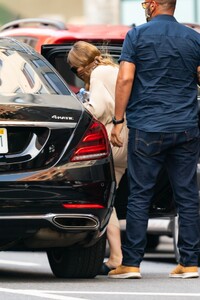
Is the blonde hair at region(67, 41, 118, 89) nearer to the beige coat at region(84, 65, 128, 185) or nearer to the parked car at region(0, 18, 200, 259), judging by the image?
the beige coat at region(84, 65, 128, 185)

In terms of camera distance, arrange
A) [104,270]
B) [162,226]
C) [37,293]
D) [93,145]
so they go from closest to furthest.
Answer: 1. [37,293]
2. [93,145]
3. [104,270]
4. [162,226]

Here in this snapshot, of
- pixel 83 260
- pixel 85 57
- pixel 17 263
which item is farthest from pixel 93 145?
pixel 17 263

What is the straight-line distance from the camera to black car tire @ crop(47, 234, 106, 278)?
9359 mm

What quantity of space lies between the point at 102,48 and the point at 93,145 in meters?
1.73

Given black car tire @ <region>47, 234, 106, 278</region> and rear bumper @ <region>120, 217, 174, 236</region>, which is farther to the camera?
rear bumper @ <region>120, 217, 174, 236</region>

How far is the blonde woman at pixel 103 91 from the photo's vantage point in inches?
388

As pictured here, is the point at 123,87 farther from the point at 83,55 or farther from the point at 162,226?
the point at 162,226

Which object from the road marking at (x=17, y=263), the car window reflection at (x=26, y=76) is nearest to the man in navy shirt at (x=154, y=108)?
the car window reflection at (x=26, y=76)

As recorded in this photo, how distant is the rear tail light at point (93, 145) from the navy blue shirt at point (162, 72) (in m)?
0.40

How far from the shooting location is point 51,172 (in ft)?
28.5

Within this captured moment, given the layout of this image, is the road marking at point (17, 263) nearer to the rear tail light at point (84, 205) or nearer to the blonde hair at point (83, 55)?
the blonde hair at point (83, 55)

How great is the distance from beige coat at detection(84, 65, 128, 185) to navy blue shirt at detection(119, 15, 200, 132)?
51cm

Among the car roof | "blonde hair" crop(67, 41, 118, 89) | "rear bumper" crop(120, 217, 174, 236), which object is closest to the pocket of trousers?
"blonde hair" crop(67, 41, 118, 89)

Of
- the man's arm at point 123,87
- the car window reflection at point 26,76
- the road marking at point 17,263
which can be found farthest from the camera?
the road marking at point 17,263
